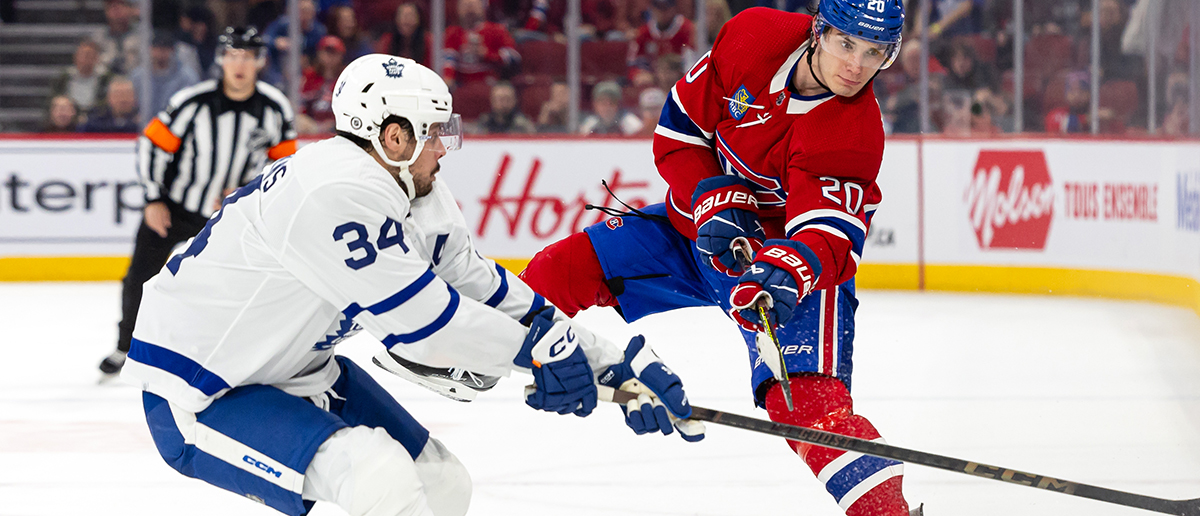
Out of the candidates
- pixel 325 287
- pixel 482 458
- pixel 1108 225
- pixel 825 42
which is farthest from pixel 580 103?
pixel 325 287

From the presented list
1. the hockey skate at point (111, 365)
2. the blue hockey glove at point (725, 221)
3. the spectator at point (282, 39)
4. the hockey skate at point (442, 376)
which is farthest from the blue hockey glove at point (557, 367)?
the spectator at point (282, 39)

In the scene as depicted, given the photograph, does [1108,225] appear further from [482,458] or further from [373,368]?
[482,458]

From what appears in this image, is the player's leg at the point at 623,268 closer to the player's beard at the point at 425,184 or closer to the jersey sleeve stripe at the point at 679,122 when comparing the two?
the jersey sleeve stripe at the point at 679,122

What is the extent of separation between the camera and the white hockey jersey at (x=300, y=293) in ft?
6.35

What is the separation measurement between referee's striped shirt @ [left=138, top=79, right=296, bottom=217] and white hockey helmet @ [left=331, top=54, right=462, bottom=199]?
111 inches

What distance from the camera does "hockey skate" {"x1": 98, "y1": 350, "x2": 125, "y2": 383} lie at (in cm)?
440

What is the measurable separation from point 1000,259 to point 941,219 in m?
0.38

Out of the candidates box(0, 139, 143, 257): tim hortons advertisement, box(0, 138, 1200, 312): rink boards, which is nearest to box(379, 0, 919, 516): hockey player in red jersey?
box(0, 138, 1200, 312): rink boards

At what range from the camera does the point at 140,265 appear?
4586 millimetres

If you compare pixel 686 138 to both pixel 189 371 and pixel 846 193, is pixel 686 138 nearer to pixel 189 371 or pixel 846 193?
pixel 846 193

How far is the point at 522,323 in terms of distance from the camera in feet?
7.34

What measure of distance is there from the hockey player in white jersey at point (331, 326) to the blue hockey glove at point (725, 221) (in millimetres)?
461

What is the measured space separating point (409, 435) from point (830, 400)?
82cm

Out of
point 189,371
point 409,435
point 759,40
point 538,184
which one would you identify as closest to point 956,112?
point 538,184
